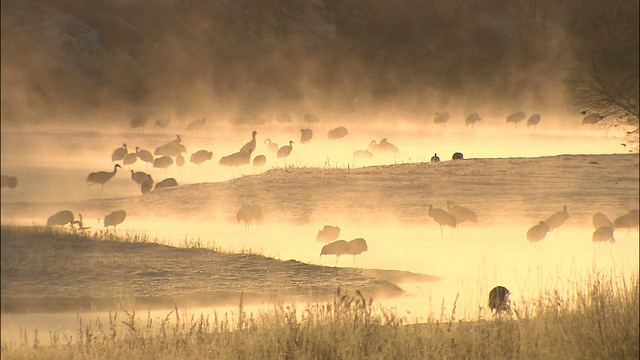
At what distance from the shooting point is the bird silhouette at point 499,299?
31.6 ft

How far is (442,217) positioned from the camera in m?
14.9

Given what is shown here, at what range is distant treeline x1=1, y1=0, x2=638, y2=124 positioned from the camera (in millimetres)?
13773

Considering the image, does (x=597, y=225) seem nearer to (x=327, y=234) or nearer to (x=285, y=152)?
(x=327, y=234)

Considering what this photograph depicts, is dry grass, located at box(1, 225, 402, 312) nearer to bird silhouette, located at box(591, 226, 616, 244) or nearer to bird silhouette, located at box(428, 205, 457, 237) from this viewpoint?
bird silhouette, located at box(428, 205, 457, 237)

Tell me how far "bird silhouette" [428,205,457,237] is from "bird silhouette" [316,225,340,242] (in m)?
1.65

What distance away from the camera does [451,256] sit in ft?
39.8

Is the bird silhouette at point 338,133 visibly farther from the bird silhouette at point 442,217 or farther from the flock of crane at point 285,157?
the bird silhouette at point 442,217

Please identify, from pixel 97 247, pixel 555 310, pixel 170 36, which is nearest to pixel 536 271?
pixel 555 310

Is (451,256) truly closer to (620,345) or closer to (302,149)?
(620,345)

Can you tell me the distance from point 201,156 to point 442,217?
26.2 feet

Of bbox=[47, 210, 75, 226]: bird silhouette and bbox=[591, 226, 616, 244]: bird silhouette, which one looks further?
bbox=[591, 226, 616, 244]: bird silhouette

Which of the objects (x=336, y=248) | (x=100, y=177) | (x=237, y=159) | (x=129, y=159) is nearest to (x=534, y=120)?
(x=237, y=159)

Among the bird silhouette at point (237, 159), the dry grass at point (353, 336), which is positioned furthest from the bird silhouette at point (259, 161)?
the dry grass at point (353, 336)

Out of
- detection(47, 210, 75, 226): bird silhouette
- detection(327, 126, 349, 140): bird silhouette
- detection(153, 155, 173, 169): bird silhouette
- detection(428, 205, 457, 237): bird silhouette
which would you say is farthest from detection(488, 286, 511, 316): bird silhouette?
detection(327, 126, 349, 140): bird silhouette
